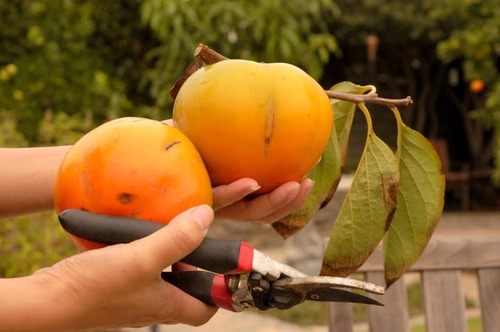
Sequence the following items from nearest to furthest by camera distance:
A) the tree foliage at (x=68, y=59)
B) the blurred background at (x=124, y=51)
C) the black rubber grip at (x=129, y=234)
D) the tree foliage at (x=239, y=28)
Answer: the black rubber grip at (x=129, y=234)
the blurred background at (x=124, y=51)
the tree foliage at (x=239, y=28)
the tree foliage at (x=68, y=59)

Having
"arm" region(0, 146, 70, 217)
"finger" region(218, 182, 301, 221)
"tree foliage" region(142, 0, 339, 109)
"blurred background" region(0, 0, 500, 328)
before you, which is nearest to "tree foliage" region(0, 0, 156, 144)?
"blurred background" region(0, 0, 500, 328)

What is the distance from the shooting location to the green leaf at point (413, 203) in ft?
2.61

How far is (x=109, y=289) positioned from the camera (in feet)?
2.41

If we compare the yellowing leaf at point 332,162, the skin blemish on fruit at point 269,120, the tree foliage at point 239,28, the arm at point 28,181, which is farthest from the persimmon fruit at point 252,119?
the tree foliage at point 239,28

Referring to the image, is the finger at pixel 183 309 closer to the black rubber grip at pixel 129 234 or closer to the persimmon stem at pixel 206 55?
the black rubber grip at pixel 129 234

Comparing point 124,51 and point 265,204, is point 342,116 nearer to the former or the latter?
point 265,204

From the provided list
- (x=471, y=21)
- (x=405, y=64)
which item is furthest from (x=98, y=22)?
(x=405, y=64)

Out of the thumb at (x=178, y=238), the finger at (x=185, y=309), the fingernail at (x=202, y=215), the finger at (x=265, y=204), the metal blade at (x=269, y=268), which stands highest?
the finger at (x=265, y=204)

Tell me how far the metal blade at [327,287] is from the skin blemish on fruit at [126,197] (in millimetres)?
178

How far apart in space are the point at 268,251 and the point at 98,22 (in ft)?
7.75

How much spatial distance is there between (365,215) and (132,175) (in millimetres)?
262

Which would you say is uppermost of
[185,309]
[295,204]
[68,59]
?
[68,59]

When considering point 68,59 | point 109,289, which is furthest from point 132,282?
point 68,59

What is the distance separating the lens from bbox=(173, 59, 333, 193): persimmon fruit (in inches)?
27.7
